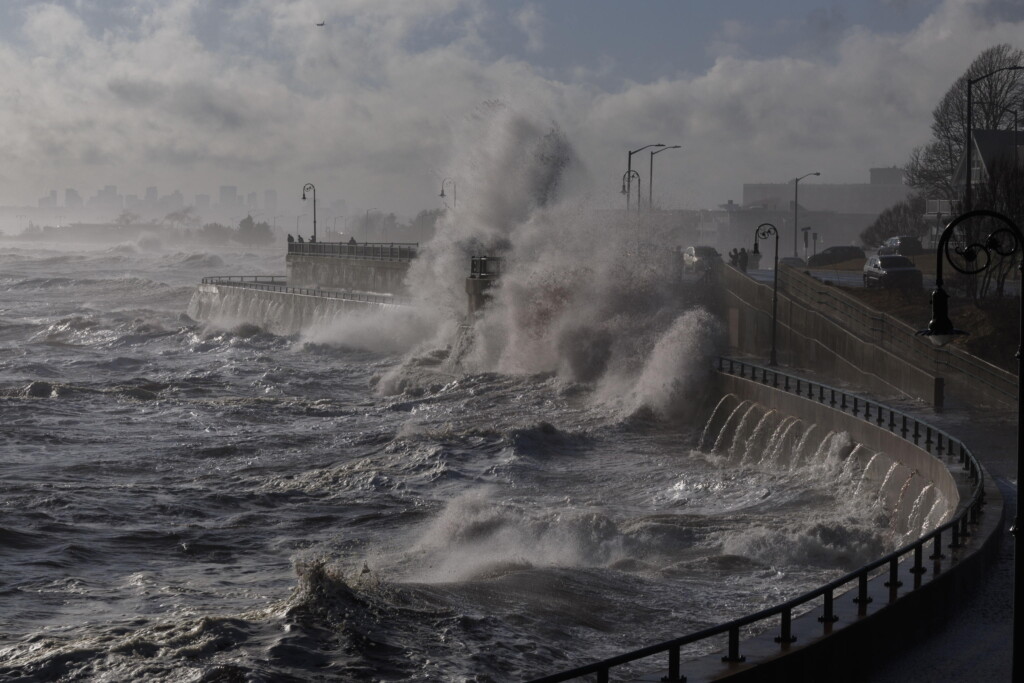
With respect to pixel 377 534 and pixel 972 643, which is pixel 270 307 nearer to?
pixel 377 534

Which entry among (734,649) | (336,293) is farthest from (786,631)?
(336,293)

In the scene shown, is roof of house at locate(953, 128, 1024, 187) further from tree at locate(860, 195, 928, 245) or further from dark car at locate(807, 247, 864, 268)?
tree at locate(860, 195, 928, 245)

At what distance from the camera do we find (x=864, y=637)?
9.95m

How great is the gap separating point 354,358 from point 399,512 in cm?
2785

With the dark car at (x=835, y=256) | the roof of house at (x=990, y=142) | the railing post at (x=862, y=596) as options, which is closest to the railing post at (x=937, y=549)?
the railing post at (x=862, y=596)

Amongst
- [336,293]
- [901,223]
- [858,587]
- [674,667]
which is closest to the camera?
[674,667]

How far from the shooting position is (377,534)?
59.6 ft

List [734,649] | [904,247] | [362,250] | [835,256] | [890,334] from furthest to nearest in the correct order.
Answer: [362,250] → [835,256] → [904,247] → [890,334] → [734,649]

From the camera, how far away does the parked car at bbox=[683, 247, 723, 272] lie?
43.1 m

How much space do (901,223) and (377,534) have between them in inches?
2200

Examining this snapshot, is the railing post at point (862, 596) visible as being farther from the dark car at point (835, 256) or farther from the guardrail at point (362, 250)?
the dark car at point (835, 256)

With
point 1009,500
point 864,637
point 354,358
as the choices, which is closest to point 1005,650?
point 864,637

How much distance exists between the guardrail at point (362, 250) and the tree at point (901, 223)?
26656mm

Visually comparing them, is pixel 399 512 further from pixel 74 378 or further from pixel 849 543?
pixel 74 378
